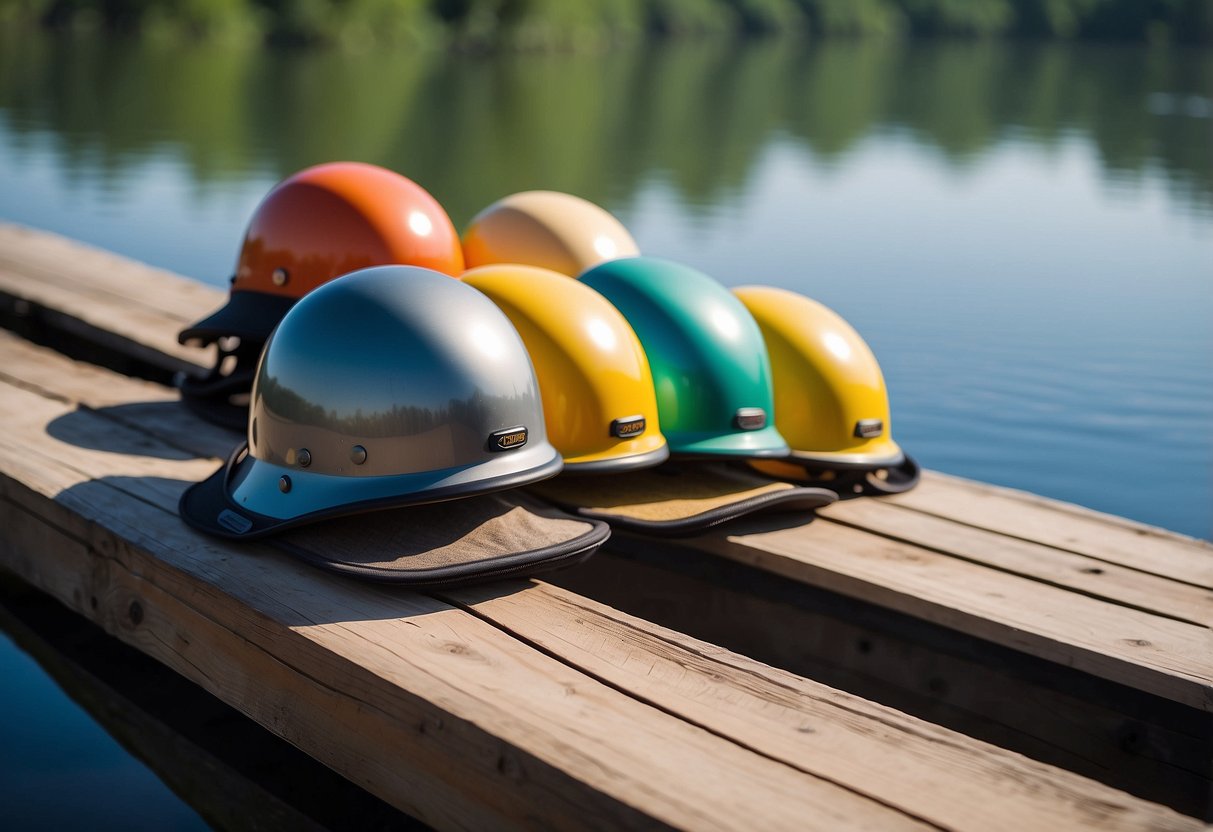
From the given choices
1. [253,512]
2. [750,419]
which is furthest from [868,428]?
[253,512]

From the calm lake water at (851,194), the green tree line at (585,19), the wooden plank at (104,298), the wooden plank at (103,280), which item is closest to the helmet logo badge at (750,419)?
the calm lake water at (851,194)

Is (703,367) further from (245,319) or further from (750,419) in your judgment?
(245,319)

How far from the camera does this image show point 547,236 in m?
5.19

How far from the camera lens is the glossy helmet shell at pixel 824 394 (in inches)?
181

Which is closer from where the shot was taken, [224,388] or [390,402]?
[390,402]

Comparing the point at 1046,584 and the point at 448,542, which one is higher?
the point at 448,542

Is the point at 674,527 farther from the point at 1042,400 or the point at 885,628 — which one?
the point at 1042,400

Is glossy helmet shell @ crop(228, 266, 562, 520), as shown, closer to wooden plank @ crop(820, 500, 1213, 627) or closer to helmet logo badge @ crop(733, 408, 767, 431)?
helmet logo badge @ crop(733, 408, 767, 431)

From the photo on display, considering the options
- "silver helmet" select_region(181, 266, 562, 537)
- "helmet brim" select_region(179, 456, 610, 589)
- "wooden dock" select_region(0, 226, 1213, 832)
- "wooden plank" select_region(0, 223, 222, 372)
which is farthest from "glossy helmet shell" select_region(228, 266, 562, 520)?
"wooden plank" select_region(0, 223, 222, 372)

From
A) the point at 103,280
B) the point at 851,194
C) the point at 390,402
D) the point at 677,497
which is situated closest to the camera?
the point at 390,402

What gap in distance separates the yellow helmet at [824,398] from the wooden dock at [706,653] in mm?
192

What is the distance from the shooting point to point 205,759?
12.5 feet

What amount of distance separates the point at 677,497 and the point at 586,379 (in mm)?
495

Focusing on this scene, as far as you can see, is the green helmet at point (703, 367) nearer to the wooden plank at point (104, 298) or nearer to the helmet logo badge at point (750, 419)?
the helmet logo badge at point (750, 419)
